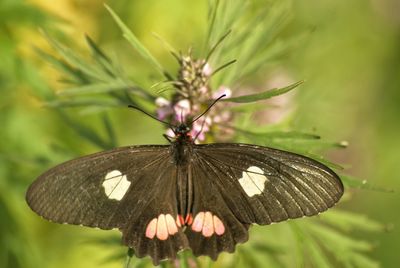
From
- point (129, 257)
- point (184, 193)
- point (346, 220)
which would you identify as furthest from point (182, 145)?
point (346, 220)

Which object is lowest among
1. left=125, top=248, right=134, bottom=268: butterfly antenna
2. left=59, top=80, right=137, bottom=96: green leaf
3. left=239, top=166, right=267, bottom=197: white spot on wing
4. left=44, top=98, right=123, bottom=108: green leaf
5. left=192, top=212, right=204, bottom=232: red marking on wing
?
left=125, top=248, right=134, bottom=268: butterfly antenna

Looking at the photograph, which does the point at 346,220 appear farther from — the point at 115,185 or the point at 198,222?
the point at 115,185

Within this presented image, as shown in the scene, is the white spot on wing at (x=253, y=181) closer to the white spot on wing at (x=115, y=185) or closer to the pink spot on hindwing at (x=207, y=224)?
the pink spot on hindwing at (x=207, y=224)

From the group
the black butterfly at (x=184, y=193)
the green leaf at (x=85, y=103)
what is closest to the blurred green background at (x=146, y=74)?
the green leaf at (x=85, y=103)

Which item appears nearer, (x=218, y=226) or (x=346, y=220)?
(x=218, y=226)

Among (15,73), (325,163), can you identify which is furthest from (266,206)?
(15,73)

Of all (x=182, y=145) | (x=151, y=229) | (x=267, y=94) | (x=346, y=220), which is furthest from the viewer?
(x=346, y=220)

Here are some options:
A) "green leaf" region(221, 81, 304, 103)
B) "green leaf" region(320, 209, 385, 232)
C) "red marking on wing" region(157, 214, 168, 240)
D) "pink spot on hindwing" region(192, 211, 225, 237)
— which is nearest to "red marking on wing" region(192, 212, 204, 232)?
"pink spot on hindwing" region(192, 211, 225, 237)

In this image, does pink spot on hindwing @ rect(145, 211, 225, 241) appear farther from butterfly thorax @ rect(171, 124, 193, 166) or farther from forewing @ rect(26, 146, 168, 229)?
butterfly thorax @ rect(171, 124, 193, 166)
